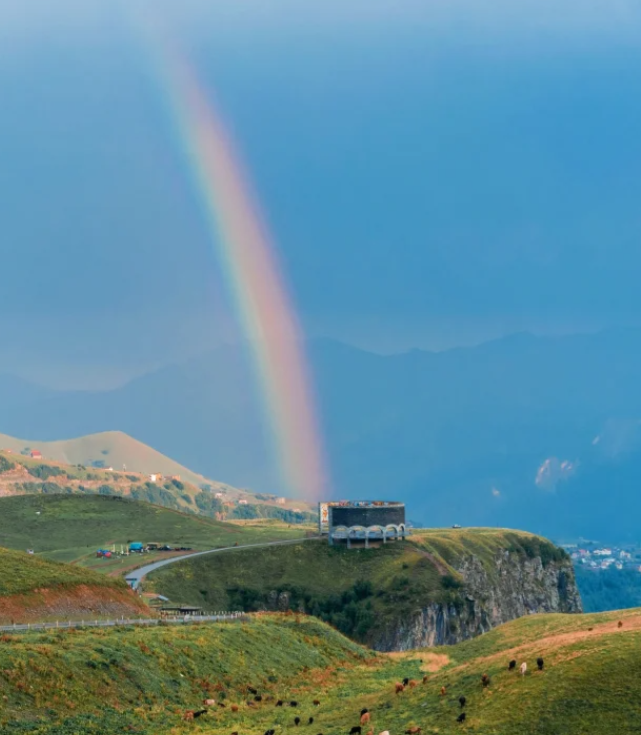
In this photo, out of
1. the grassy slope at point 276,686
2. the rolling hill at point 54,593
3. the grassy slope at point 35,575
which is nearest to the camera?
the grassy slope at point 276,686

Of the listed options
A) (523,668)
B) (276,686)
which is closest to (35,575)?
(276,686)

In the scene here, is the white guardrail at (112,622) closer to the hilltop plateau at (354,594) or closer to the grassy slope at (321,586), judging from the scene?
the grassy slope at (321,586)

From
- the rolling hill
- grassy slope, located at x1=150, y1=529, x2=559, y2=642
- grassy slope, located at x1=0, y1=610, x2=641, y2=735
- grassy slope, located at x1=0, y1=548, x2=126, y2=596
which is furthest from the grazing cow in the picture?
grassy slope, located at x1=150, y1=529, x2=559, y2=642

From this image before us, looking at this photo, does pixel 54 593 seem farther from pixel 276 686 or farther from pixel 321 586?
pixel 321 586

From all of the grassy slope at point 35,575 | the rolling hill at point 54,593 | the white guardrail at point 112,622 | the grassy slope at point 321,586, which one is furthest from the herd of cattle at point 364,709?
the grassy slope at point 321,586

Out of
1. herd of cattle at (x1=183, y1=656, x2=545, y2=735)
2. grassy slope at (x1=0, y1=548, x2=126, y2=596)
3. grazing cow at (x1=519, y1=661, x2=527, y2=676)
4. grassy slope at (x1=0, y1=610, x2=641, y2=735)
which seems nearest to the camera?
grassy slope at (x1=0, y1=610, x2=641, y2=735)

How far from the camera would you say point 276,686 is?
3189 inches

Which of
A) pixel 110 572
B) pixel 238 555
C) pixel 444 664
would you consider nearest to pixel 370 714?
pixel 444 664

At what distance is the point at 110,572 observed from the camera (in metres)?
166

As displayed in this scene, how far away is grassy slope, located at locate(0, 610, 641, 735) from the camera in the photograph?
5528 cm

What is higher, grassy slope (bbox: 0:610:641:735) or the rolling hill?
the rolling hill

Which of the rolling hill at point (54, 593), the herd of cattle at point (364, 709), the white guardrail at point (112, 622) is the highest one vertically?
the rolling hill at point (54, 593)

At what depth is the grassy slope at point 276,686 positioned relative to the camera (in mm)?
55281

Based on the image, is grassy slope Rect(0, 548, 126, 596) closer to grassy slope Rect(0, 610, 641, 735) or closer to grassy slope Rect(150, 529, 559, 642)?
grassy slope Rect(0, 610, 641, 735)
